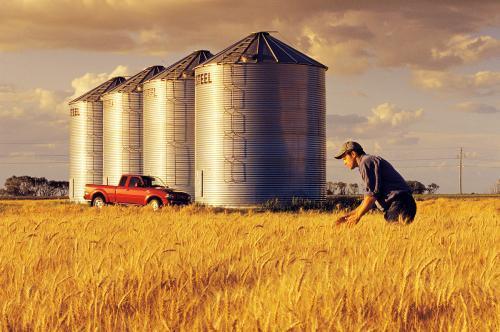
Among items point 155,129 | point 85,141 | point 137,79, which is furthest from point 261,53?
point 85,141

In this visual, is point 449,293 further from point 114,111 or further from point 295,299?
point 114,111

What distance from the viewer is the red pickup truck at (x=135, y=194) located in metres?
33.6

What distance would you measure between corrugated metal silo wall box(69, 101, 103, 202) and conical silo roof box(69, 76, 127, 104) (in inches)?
15.5

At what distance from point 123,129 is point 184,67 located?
24.1 ft

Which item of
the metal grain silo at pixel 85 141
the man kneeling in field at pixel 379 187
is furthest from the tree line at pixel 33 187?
the man kneeling in field at pixel 379 187

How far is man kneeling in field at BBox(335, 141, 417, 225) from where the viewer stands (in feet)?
31.2

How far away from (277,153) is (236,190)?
116 inches

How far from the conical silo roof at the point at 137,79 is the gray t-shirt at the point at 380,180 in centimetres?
4142

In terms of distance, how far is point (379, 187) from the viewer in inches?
380

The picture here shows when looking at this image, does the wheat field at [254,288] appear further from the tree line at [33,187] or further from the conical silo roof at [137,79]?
the tree line at [33,187]

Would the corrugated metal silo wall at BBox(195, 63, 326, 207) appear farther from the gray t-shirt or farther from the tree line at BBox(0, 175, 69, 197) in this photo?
the tree line at BBox(0, 175, 69, 197)

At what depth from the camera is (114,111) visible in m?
51.2

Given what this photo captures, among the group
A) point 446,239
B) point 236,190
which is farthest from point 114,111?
point 446,239

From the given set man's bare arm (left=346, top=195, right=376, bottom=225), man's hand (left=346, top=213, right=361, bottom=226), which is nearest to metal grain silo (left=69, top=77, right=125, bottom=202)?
man's bare arm (left=346, top=195, right=376, bottom=225)
